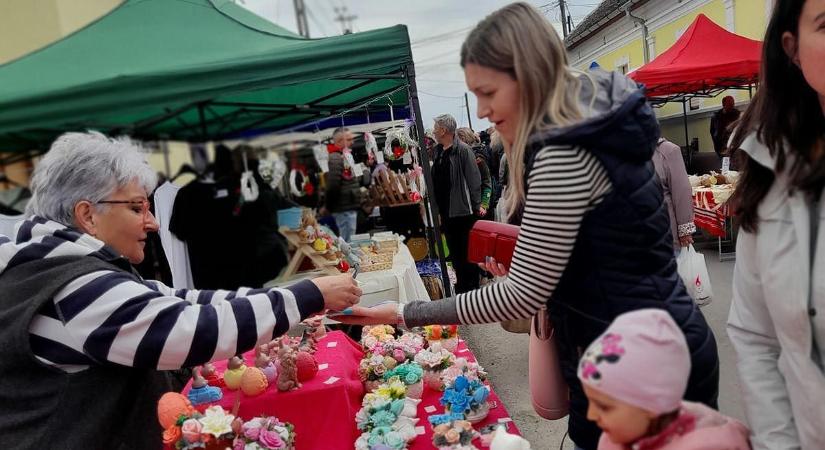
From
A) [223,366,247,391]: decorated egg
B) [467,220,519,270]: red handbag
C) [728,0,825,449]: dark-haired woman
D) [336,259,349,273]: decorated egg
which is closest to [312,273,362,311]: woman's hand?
[467,220,519,270]: red handbag

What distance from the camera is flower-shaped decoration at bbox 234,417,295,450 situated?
167 cm

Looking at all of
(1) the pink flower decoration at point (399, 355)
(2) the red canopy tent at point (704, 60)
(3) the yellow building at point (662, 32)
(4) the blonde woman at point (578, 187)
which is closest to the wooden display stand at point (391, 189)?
(2) the red canopy tent at point (704, 60)

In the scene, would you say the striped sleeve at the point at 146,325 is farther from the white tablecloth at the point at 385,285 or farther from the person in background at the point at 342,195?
the person in background at the point at 342,195

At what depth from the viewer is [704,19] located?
319 inches

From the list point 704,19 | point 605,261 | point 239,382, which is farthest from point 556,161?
point 704,19

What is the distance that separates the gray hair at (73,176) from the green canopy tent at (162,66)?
3.79 ft

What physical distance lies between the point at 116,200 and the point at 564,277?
1.26m

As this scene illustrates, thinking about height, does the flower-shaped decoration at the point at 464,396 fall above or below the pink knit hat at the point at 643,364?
below

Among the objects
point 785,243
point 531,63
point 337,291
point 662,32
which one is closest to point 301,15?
point 662,32

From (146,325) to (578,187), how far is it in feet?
3.57

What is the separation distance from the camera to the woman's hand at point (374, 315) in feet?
4.88

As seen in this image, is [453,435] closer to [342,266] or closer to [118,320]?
[118,320]

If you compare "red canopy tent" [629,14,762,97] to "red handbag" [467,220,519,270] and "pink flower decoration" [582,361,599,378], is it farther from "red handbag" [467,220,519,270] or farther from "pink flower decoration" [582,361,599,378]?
"pink flower decoration" [582,361,599,378]

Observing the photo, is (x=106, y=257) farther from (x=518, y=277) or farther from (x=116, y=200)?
(x=518, y=277)
